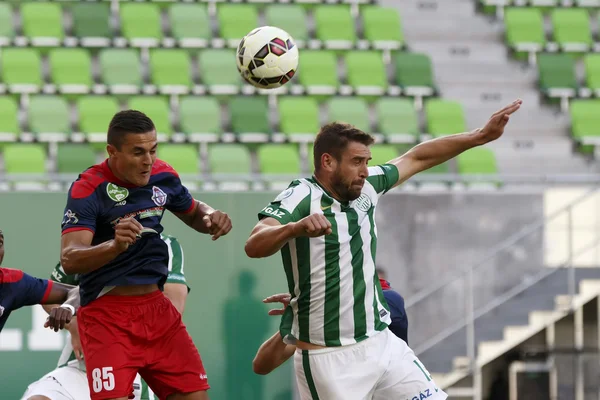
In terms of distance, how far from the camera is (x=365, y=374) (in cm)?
565

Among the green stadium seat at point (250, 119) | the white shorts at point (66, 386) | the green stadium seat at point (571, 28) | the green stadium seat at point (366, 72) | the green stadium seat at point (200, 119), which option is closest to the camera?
the white shorts at point (66, 386)

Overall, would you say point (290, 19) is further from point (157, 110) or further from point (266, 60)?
point (266, 60)

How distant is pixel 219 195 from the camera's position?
10055 millimetres

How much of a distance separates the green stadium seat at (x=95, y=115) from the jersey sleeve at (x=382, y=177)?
864 centimetres

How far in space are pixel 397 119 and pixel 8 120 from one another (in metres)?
5.43

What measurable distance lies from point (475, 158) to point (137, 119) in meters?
9.57

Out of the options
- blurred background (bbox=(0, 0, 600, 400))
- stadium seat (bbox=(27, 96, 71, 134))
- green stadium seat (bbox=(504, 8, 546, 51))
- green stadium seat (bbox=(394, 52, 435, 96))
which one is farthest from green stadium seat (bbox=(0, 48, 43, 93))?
green stadium seat (bbox=(504, 8, 546, 51))

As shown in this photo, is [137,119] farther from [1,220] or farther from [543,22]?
[543,22]

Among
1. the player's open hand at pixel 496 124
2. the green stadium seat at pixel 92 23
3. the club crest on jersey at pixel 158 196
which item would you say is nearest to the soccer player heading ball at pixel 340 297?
the club crest on jersey at pixel 158 196

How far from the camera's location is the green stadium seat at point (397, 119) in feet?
49.4

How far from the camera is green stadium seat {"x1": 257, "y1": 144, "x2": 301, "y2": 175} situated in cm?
1388

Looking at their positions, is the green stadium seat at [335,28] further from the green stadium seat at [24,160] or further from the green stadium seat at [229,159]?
the green stadium seat at [24,160]

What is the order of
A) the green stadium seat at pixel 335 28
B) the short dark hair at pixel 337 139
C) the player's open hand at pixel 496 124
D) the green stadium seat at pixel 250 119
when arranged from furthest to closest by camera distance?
the green stadium seat at pixel 335 28, the green stadium seat at pixel 250 119, the player's open hand at pixel 496 124, the short dark hair at pixel 337 139

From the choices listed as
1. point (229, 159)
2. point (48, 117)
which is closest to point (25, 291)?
point (229, 159)
